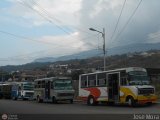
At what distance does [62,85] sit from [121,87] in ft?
40.4

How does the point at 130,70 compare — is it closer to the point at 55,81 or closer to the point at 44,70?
the point at 55,81

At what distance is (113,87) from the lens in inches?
1339

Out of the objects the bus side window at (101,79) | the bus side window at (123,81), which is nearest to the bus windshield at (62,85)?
the bus side window at (101,79)

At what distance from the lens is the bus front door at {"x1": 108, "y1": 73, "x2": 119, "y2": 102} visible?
3325cm

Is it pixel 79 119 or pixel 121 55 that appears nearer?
pixel 79 119

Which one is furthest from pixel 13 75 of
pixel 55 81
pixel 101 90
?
pixel 101 90

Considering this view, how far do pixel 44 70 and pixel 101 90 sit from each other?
293 feet

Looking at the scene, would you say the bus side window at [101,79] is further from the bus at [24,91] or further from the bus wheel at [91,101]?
the bus at [24,91]

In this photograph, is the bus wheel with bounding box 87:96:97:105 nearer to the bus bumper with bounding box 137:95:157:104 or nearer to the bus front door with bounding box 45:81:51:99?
the bus bumper with bounding box 137:95:157:104

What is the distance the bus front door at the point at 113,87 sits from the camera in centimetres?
3325

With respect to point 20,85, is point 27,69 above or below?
above

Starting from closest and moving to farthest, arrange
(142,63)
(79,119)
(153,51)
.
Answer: (79,119), (142,63), (153,51)

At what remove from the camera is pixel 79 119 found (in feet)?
64.6

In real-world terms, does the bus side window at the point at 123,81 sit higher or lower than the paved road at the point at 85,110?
higher
